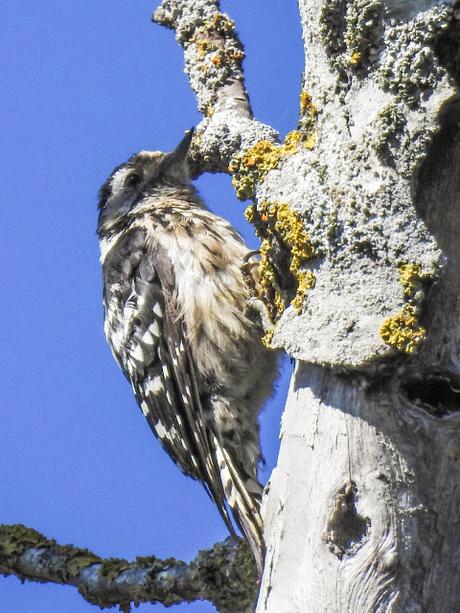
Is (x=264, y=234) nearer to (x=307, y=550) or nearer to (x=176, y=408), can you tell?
(x=307, y=550)

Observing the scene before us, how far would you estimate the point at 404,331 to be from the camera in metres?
2.72

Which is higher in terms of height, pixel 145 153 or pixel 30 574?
pixel 145 153

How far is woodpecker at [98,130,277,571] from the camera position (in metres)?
4.75

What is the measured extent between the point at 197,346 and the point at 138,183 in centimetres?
154

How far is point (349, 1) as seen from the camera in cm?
308

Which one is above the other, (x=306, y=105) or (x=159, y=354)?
(x=159, y=354)

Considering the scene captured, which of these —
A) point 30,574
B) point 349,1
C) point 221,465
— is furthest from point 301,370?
point 30,574

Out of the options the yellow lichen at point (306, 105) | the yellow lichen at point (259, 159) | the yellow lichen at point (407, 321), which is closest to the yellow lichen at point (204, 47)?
the yellow lichen at point (259, 159)

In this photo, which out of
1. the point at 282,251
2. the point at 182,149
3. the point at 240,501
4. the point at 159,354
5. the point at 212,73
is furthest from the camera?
the point at 182,149

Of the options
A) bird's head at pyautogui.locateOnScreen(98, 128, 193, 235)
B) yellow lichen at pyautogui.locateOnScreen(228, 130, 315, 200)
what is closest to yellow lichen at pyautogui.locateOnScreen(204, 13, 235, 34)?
bird's head at pyautogui.locateOnScreen(98, 128, 193, 235)

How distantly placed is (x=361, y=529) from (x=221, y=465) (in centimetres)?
197

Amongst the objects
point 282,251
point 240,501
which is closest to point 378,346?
point 282,251

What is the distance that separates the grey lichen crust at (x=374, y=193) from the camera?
2.79 metres

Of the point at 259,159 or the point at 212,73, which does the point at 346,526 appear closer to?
the point at 259,159
